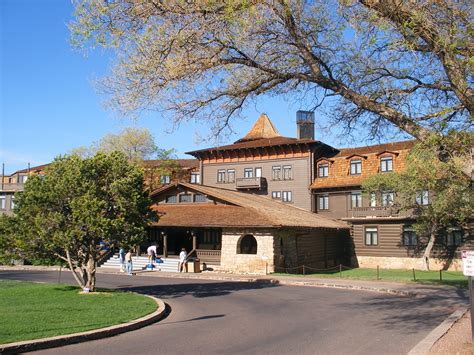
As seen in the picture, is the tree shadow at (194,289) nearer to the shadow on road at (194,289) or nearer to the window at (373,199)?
the shadow on road at (194,289)

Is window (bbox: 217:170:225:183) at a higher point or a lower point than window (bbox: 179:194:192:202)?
higher

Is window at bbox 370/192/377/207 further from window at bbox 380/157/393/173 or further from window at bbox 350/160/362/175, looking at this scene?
window at bbox 350/160/362/175

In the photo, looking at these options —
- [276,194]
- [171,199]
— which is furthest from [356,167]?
[171,199]

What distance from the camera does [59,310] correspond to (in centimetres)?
1312

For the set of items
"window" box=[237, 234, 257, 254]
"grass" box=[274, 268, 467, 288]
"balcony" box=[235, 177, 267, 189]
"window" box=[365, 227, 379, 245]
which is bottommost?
"grass" box=[274, 268, 467, 288]

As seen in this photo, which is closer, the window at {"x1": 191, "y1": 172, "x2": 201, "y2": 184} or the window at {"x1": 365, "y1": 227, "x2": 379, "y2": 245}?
the window at {"x1": 365, "y1": 227, "x2": 379, "y2": 245}

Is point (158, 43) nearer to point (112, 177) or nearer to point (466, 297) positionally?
point (112, 177)

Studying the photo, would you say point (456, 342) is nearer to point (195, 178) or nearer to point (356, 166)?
point (356, 166)

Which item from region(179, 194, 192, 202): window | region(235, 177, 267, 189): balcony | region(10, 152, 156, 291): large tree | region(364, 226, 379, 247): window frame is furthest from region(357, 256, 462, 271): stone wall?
region(10, 152, 156, 291): large tree

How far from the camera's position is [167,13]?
9.76m

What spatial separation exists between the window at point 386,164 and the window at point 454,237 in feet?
23.7

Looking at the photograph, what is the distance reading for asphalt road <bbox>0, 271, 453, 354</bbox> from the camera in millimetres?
9867

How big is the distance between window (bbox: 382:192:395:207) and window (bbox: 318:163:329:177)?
7.03 m

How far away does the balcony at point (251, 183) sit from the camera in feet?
163
